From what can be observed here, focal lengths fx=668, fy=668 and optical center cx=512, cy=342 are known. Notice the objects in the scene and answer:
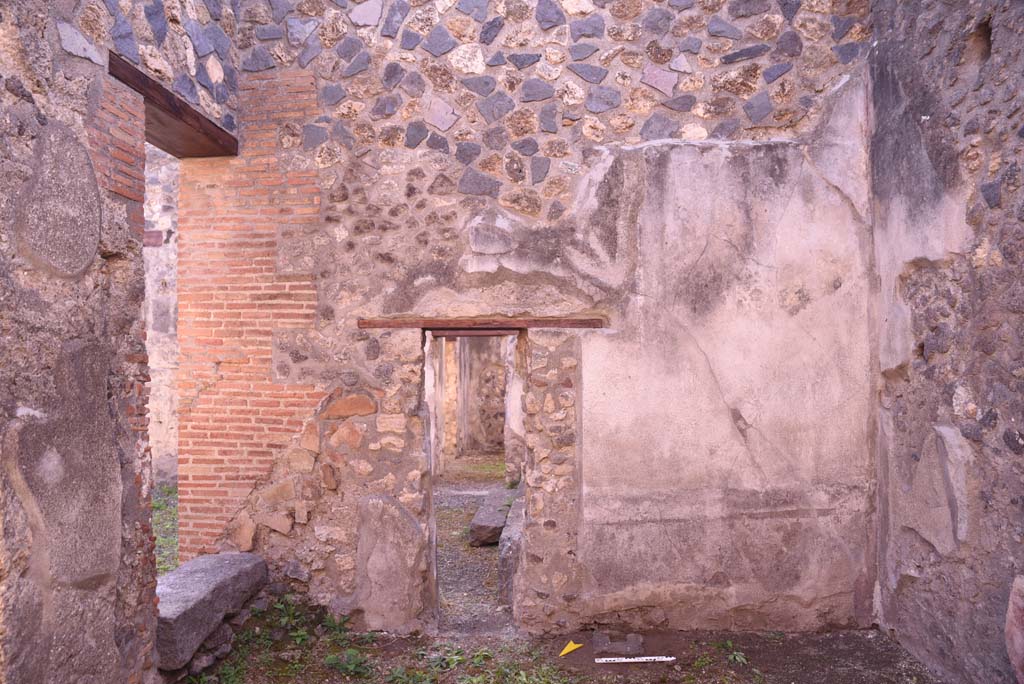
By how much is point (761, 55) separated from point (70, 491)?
4.28 m

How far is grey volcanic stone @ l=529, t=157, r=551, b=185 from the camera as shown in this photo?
163 inches

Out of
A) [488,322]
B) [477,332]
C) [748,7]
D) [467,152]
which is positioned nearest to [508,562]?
[477,332]

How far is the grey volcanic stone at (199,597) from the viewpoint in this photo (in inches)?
127

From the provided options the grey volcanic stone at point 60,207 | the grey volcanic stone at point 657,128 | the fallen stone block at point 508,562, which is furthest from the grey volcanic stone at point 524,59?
the fallen stone block at point 508,562

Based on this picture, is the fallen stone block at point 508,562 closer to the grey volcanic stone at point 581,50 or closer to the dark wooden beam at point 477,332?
the dark wooden beam at point 477,332

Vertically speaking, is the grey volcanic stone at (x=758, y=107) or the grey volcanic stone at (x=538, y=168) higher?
the grey volcanic stone at (x=758, y=107)

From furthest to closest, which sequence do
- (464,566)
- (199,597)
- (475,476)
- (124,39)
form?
(475,476)
(464,566)
(199,597)
(124,39)

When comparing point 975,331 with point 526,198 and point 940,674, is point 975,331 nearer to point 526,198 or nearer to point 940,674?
point 940,674

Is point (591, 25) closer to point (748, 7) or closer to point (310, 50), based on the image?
point (748, 7)

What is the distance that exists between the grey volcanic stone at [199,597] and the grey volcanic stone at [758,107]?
160 inches

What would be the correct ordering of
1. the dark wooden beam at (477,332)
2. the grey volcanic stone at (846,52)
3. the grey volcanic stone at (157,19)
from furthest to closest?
the dark wooden beam at (477,332) → the grey volcanic stone at (846,52) → the grey volcanic stone at (157,19)

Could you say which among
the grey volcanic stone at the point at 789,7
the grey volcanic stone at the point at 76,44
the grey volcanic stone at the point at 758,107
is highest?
the grey volcanic stone at the point at 789,7

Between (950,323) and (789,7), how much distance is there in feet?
7.03

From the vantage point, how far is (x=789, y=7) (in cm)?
410
